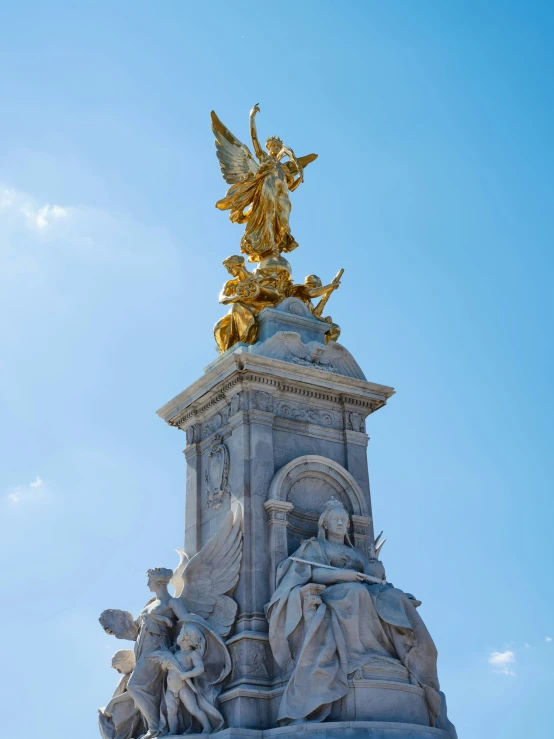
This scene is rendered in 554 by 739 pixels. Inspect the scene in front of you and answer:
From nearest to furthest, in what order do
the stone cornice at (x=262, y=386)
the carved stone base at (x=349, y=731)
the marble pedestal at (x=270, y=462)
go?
the carved stone base at (x=349, y=731) < the marble pedestal at (x=270, y=462) < the stone cornice at (x=262, y=386)

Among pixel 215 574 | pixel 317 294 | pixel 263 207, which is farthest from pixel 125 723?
pixel 263 207

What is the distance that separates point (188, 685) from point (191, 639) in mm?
597

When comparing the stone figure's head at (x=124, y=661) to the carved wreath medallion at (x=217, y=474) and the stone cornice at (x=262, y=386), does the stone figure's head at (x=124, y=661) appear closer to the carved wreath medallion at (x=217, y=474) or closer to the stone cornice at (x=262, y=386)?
the carved wreath medallion at (x=217, y=474)

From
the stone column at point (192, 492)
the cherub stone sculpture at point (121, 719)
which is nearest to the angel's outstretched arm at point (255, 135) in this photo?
the stone column at point (192, 492)

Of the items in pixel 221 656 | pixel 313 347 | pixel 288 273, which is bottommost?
pixel 221 656

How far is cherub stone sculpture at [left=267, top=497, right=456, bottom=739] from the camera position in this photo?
14172 mm

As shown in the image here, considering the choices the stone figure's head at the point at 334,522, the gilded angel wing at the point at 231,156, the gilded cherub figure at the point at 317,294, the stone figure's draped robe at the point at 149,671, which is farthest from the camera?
the gilded angel wing at the point at 231,156

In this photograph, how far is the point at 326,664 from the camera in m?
14.2

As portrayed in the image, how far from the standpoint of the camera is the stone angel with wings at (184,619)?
15.2m

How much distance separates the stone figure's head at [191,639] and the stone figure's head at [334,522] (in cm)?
221

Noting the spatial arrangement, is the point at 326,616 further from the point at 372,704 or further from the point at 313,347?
the point at 313,347

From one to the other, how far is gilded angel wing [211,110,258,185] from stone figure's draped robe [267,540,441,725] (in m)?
7.33

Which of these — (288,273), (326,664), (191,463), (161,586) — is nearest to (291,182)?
(288,273)

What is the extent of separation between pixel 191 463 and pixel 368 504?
288 centimetres
